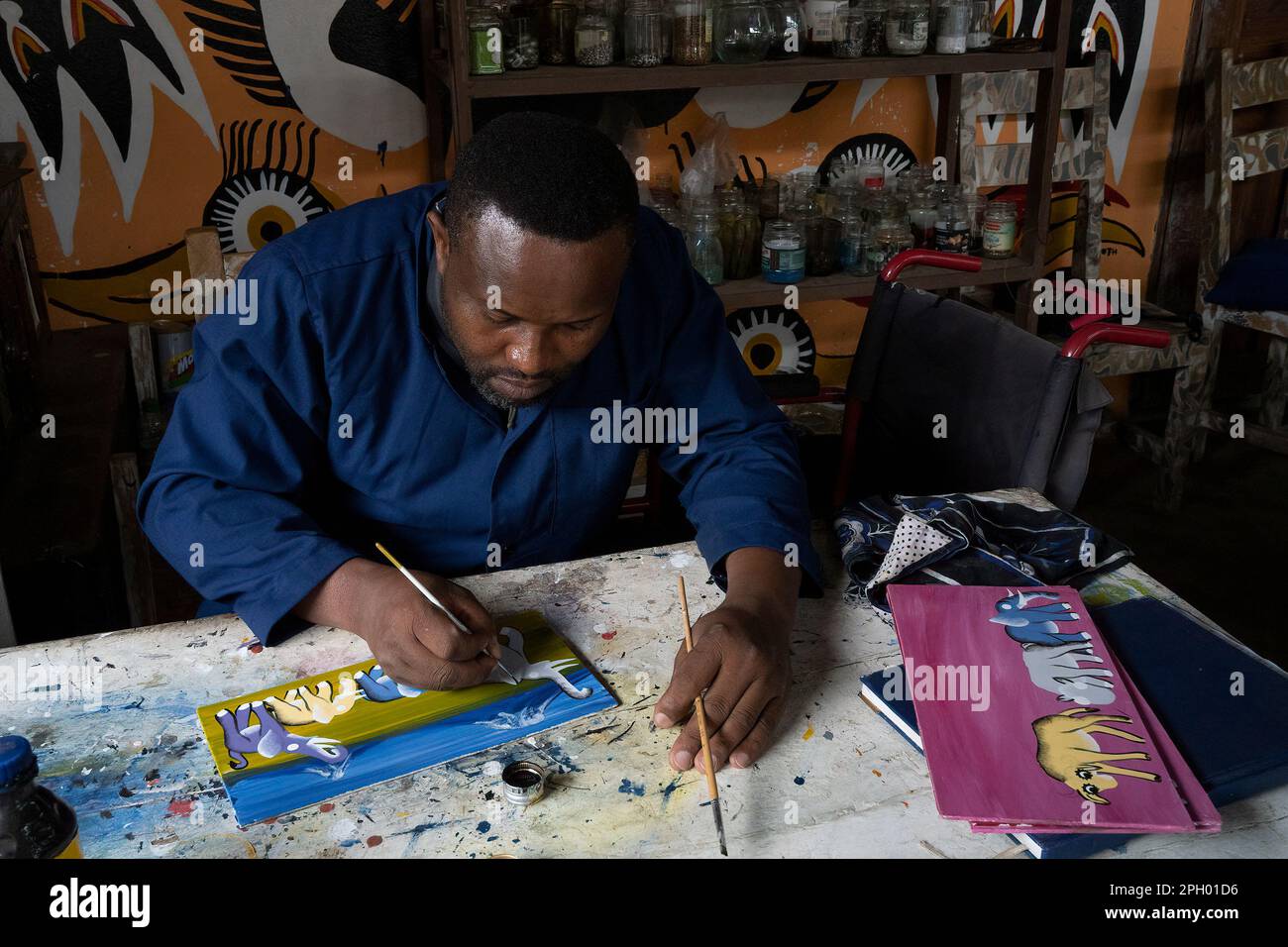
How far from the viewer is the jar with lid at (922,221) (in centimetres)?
323

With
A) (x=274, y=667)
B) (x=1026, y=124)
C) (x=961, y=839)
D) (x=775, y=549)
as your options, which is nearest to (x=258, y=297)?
(x=274, y=667)

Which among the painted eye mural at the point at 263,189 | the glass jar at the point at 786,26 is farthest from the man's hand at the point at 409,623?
the glass jar at the point at 786,26

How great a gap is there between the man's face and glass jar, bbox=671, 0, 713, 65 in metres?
1.56

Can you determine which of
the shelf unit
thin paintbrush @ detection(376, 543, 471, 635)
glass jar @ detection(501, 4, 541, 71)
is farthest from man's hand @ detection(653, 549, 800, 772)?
glass jar @ detection(501, 4, 541, 71)

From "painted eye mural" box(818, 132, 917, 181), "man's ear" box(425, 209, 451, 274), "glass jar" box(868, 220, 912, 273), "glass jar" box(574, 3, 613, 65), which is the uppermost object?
"glass jar" box(574, 3, 613, 65)

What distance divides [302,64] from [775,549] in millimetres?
2122

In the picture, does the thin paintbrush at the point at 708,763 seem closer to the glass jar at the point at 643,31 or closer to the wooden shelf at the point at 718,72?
the wooden shelf at the point at 718,72

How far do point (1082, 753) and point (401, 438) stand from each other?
0.89m

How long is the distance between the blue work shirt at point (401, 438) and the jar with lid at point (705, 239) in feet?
4.38

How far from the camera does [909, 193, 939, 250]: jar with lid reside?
10.6 feet

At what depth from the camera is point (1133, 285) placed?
3936mm

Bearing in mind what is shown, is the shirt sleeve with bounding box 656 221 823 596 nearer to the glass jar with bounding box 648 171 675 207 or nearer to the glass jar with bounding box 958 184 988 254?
the glass jar with bounding box 648 171 675 207

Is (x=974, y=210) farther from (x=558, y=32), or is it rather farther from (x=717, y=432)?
(x=717, y=432)
